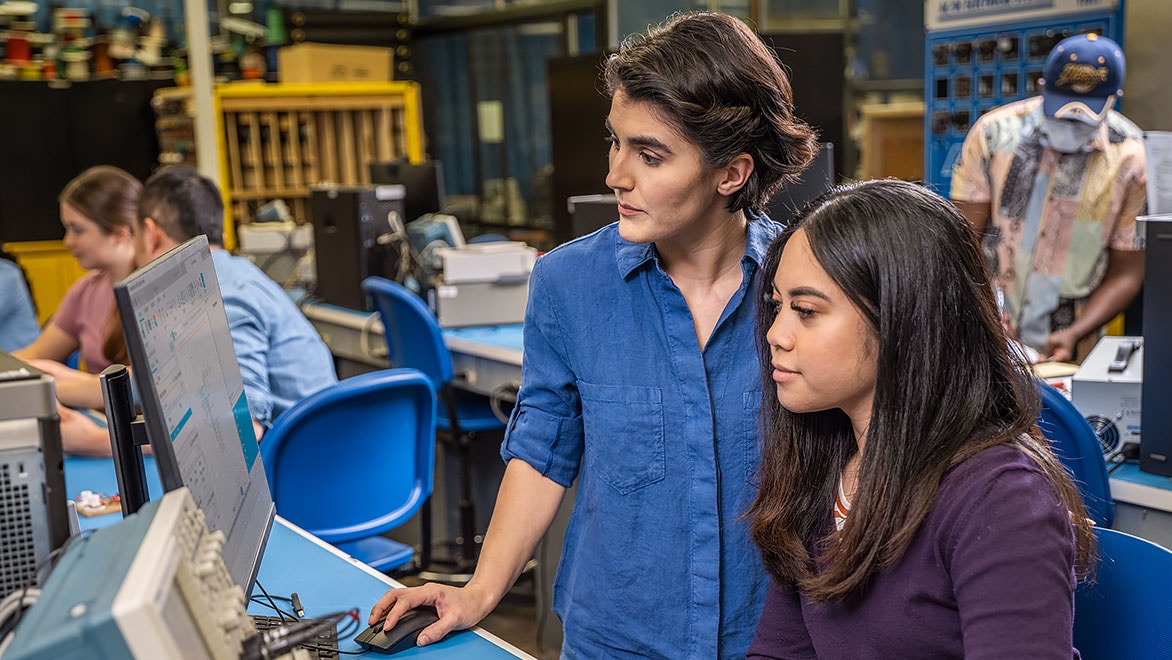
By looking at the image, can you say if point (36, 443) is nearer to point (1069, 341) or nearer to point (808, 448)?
point (808, 448)

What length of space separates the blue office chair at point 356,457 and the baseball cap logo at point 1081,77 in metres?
2.04

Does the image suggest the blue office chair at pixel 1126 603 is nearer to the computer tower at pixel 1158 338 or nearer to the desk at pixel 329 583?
the desk at pixel 329 583

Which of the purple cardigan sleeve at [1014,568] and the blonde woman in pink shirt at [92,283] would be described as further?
the blonde woman in pink shirt at [92,283]

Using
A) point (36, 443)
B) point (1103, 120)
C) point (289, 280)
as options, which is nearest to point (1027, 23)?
point (1103, 120)

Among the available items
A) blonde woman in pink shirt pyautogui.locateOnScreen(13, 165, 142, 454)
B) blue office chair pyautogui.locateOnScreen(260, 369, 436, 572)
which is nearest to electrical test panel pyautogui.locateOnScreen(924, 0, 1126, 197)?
blue office chair pyautogui.locateOnScreen(260, 369, 436, 572)

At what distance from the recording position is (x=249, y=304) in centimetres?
241

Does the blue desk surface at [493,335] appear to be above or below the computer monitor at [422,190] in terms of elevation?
below

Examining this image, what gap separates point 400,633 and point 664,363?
1.49ft

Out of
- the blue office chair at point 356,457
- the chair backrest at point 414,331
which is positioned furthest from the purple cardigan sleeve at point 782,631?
the chair backrest at point 414,331

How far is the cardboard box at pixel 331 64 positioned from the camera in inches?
258

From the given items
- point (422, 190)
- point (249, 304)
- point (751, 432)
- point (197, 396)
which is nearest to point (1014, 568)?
point (751, 432)

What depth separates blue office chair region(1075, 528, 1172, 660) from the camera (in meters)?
1.15

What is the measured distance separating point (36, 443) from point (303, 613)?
0.65 meters

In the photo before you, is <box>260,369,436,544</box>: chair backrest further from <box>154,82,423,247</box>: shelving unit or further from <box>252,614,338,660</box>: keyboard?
<box>154,82,423,247</box>: shelving unit
